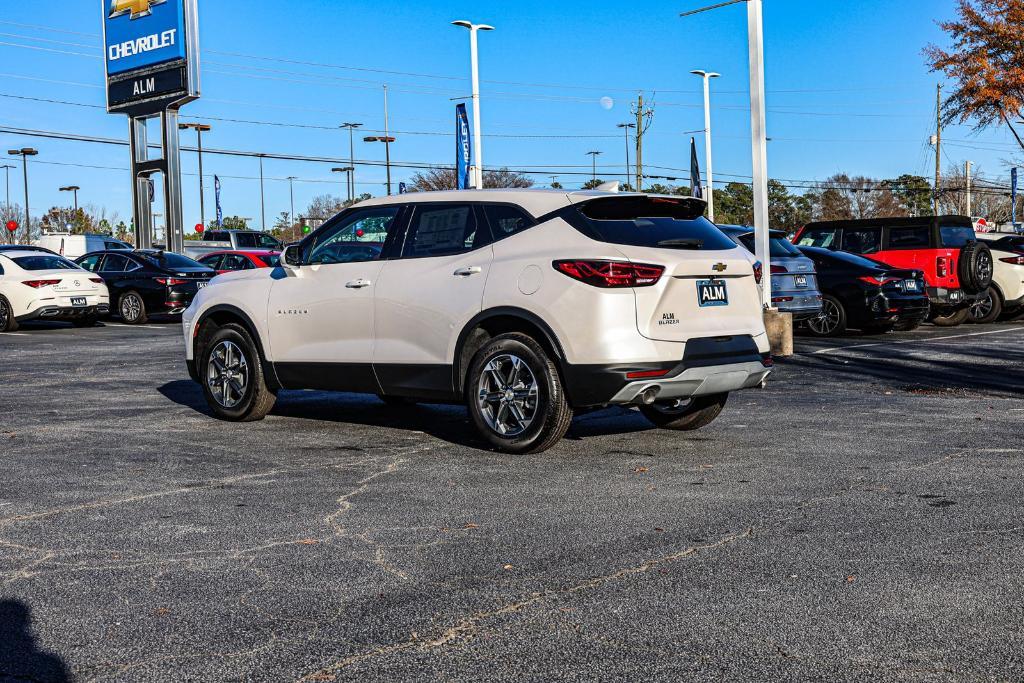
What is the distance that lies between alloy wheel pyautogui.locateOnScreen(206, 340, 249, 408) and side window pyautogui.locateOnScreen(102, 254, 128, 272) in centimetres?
1652

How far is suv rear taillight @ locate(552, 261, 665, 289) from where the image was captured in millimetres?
7055

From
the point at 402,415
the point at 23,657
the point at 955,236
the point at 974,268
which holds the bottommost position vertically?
the point at 23,657

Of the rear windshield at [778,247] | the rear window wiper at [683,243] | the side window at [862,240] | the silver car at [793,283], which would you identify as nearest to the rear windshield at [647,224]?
the rear window wiper at [683,243]

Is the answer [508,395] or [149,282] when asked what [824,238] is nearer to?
[149,282]

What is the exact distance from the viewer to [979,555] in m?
4.86

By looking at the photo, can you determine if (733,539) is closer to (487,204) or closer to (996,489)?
(996,489)

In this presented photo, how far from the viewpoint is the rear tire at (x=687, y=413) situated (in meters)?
8.41

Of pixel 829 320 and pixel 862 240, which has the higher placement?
pixel 862 240

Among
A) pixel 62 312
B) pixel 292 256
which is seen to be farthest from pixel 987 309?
pixel 62 312

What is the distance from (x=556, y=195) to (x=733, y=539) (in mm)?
3161

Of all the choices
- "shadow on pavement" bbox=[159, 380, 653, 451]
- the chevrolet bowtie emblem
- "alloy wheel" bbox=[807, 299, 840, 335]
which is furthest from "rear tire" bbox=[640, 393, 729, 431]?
the chevrolet bowtie emblem

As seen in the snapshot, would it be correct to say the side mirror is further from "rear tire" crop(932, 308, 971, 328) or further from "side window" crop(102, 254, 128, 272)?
"side window" crop(102, 254, 128, 272)

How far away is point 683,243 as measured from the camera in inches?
293

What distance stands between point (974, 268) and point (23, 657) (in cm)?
1809
